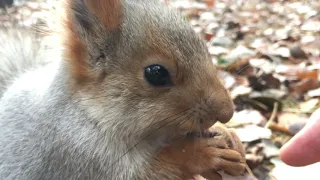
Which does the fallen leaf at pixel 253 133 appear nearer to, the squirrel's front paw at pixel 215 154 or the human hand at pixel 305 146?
the squirrel's front paw at pixel 215 154

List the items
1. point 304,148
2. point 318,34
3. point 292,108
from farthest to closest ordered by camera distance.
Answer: point 318,34, point 292,108, point 304,148

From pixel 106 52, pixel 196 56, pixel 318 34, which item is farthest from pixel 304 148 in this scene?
pixel 318 34

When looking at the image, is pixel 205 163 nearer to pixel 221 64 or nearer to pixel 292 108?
pixel 292 108

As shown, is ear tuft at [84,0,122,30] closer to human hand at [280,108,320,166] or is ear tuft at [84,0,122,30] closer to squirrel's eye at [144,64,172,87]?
squirrel's eye at [144,64,172,87]

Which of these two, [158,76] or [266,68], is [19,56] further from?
[266,68]

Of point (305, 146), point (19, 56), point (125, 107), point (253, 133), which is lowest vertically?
point (253, 133)

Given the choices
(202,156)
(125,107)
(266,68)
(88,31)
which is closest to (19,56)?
(88,31)

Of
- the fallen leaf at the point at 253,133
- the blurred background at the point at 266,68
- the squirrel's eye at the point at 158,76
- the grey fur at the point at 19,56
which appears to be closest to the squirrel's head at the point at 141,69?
the squirrel's eye at the point at 158,76
